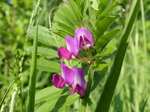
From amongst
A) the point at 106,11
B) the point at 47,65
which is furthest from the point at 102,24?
the point at 47,65

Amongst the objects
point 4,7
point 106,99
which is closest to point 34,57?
point 106,99

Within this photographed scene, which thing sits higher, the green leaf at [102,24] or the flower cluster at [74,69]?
the green leaf at [102,24]

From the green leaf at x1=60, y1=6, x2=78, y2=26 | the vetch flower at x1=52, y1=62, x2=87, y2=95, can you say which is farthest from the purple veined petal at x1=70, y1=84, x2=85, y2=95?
the green leaf at x1=60, y1=6, x2=78, y2=26

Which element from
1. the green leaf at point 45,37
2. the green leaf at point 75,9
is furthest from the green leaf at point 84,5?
the green leaf at point 45,37

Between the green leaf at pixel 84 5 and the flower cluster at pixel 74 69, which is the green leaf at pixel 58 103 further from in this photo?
the green leaf at pixel 84 5

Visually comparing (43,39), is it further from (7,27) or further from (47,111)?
(7,27)

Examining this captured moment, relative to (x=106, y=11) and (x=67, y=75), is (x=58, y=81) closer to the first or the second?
(x=67, y=75)
